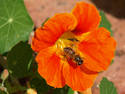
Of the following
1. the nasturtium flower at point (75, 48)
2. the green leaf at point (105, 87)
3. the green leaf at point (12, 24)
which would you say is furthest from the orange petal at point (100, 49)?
the green leaf at point (12, 24)

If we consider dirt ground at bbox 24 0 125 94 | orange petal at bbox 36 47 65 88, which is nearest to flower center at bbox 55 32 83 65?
orange petal at bbox 36 47 65 88

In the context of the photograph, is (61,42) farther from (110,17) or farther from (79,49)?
(110,17)

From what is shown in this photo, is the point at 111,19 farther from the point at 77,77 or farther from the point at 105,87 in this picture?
the point at 77,77

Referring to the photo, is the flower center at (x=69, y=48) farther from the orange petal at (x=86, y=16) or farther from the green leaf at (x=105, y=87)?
the green leaf at (x=105, y=87)

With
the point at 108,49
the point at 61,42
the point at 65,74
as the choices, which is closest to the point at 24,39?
the point at 61,42

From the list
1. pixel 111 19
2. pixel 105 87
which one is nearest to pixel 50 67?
pixel 105 87

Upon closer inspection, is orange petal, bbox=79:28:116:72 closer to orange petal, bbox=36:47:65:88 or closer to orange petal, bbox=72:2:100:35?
orange petal, bbox=72:2:100:35

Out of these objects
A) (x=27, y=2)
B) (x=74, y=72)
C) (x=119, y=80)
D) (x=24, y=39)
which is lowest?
(x=119, y=80)
